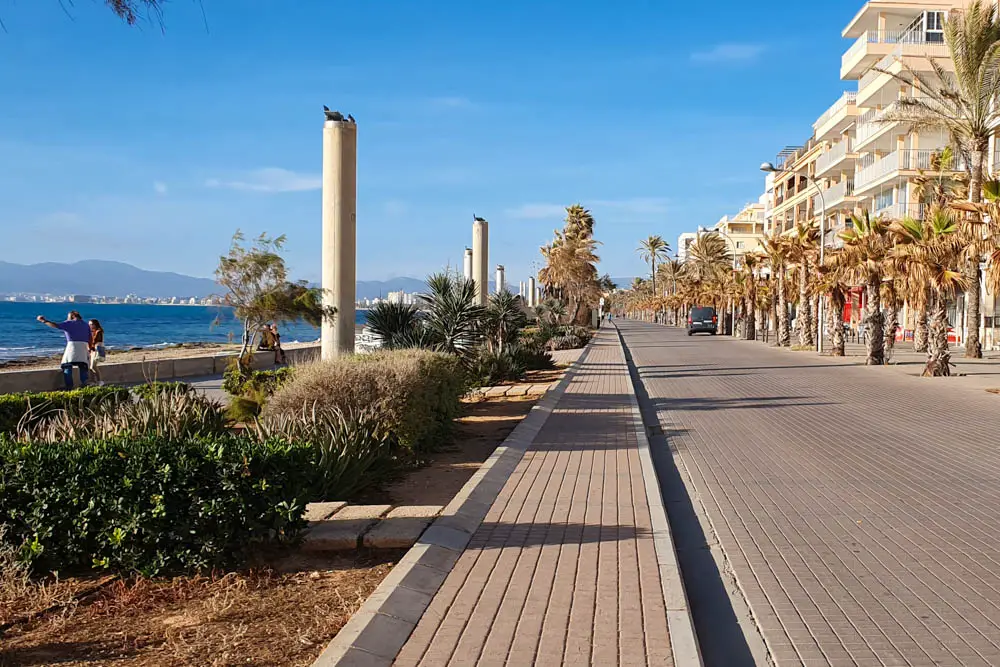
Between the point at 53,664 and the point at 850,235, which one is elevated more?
the point at 850,235

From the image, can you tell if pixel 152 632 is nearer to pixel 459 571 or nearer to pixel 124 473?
pixel 124 473

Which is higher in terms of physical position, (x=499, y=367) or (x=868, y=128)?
(x=868, y=128)

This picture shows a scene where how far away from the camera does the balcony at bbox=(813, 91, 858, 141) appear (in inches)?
2140

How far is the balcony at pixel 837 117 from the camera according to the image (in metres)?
54.4

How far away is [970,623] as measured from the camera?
16.1ft

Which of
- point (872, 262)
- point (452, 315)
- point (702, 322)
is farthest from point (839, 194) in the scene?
point (452, 315)

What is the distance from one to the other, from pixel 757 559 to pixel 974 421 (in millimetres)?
9785

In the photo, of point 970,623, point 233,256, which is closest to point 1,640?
A: point 970,623

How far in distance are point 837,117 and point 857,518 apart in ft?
180

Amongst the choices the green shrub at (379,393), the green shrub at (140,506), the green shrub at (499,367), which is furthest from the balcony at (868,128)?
the green shrub at (140,506)

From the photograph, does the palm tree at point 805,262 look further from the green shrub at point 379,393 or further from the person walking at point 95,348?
the green shrub at point 379,393

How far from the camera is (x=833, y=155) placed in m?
57.6

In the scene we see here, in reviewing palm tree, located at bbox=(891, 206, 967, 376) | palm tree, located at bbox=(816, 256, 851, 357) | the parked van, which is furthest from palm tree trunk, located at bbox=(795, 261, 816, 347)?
the parked van

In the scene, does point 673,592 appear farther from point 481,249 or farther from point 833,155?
point 833,155
